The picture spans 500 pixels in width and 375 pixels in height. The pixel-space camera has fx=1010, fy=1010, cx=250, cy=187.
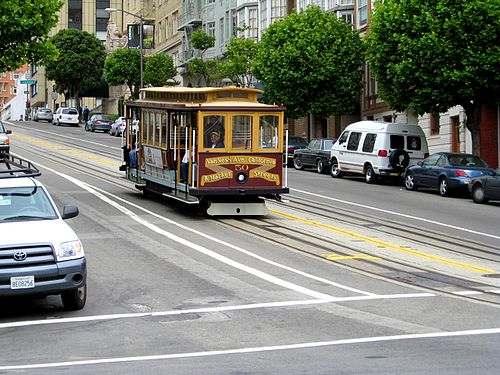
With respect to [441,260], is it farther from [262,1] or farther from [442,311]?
[262,1]

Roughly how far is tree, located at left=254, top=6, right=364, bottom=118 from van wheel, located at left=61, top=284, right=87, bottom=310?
114ft

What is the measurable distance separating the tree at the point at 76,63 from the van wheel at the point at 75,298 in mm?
85050

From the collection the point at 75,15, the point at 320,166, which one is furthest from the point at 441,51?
the point at 75,15

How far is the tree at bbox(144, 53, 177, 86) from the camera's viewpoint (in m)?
72.4

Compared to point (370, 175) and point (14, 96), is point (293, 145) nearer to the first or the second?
point (370, 175)

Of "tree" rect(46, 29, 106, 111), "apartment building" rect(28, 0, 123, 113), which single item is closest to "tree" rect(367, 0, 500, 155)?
"tree" rect(46, 29, 106, 111)

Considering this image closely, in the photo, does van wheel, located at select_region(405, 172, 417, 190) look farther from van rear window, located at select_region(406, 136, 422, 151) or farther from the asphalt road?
the asphalt road

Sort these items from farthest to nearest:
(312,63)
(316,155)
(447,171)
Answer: (312,63) < (316,155) < (447,171)

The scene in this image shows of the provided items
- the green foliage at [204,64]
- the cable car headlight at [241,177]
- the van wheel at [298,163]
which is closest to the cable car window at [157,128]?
the cable car headlight at [241,177]

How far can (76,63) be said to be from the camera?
319 feet

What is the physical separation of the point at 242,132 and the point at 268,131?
66 centimetres

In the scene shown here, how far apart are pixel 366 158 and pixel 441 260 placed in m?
20.2

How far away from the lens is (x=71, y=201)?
1075 inches

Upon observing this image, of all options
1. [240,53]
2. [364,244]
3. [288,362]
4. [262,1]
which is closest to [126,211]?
[364,244]
